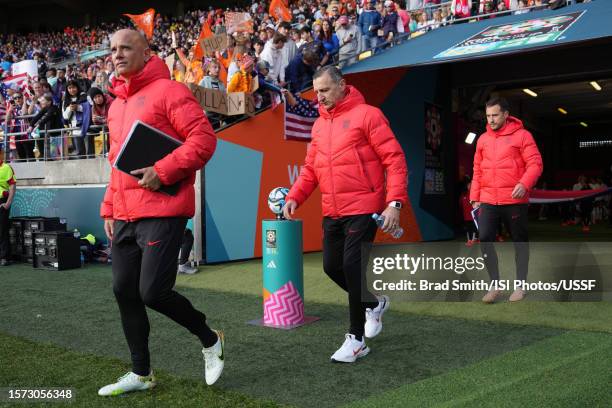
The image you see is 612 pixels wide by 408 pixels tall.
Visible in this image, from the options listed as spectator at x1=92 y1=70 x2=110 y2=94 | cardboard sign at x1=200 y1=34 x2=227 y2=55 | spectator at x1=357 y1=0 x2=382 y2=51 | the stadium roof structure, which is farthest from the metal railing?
spectator at x1=357 y1=0 x2=382 y2=51

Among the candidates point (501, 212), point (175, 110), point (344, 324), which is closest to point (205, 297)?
point (344, 324)

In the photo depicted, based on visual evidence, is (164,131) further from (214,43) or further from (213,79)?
(214,43)

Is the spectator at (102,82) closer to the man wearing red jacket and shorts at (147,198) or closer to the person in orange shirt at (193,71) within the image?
the person in orange shirt at (193,71)

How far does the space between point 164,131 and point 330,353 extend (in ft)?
6.52

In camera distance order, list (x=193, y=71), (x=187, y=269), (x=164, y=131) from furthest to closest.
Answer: (x=193, y=71) < (x=187, y=269) < (x=164, y=131)

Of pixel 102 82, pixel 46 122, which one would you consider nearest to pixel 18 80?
pixel 46 122

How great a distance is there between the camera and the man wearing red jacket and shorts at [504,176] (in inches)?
223

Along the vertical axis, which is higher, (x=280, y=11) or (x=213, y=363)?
(x=280, y=11)

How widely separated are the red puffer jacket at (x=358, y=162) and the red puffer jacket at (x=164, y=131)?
0.98m

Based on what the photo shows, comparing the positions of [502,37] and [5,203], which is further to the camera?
[5,203]

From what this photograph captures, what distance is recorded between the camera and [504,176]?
5680 mm

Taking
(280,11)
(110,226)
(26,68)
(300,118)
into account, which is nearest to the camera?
(110,226)

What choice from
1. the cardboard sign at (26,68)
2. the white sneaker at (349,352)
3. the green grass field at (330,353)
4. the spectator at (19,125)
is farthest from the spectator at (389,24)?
the cardboard sign at (26,68)

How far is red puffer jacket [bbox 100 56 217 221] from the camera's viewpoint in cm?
316
